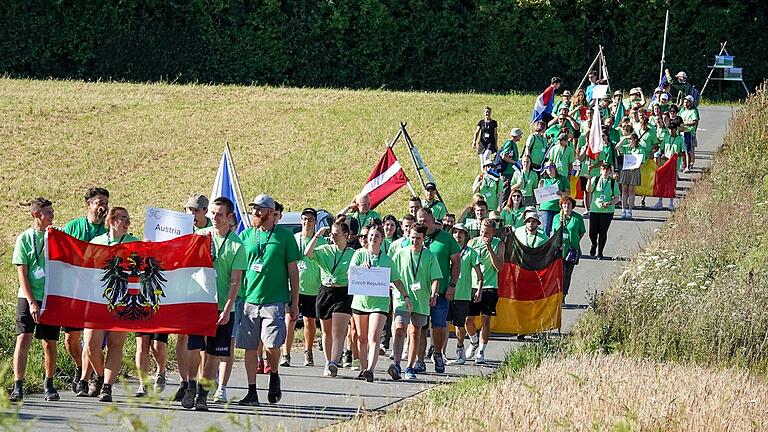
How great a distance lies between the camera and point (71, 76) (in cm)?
4659

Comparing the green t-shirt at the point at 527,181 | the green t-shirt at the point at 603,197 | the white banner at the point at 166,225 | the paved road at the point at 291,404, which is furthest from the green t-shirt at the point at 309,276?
the green t-shirt at the point at 527,181

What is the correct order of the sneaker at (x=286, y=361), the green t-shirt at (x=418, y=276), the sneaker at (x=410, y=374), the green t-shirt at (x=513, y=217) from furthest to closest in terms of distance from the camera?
the green t-shirt at (x=513, y=217) → the sneaker at (x=286, y=361) → the green t-shirt at (x=418, y=276) → the sneaker at (x=410, y=374)

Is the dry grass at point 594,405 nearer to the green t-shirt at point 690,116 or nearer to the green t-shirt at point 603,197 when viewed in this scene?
the green t-shirt at point 603,197

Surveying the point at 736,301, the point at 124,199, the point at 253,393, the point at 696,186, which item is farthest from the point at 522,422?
the point at 124,199

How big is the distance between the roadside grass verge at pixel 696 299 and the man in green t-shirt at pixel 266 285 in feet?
12.2

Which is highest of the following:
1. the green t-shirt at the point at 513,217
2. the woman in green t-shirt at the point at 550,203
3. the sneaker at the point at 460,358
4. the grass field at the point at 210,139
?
the grass field at the point at 210,139

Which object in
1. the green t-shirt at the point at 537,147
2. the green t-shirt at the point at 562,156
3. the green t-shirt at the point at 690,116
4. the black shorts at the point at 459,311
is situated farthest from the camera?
the green t-shirt at the point at 690,116

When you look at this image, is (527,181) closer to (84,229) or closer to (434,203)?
(434,203)

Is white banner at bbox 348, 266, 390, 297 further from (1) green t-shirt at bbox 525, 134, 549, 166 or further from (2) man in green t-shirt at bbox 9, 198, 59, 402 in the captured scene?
(1) green t-shirt at bbox 525, 134, 549, 166

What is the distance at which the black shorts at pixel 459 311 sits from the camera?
16516 mm

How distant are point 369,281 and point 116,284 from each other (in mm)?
2857

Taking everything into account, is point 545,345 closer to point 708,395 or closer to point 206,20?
point 708,395

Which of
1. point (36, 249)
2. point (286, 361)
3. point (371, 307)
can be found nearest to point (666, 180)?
point (286, 361)

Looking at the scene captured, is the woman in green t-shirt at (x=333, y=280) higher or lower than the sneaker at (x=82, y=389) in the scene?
higher
